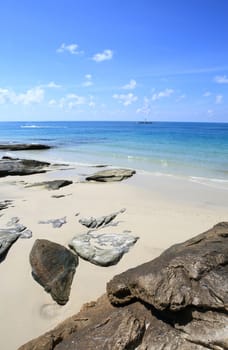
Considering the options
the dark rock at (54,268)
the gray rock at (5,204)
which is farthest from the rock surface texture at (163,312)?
the gray rock at (5,204)

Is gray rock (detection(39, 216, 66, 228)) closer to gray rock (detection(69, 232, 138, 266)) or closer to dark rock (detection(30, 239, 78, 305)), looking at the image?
gray rock (detection(69, 232, 138, 266))

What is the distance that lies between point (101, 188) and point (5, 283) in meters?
6.26

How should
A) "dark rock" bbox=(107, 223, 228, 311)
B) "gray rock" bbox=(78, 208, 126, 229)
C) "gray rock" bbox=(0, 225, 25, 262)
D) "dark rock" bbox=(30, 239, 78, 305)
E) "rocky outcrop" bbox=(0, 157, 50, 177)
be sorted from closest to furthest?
"dark rock" bbox=(107, 223, 228, 311) < "dark rock" bbox=(30, 239, 78, 305) < "gray rock" bbox=(0, 225, 25, 262) < "gray rock" bbox=(78, 208, 126, 229) < "rocky outcrop" bbox=(0, 157, 50, 177)

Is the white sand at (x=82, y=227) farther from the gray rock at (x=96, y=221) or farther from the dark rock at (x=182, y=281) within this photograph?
the dark rock at (x=182, y=281)

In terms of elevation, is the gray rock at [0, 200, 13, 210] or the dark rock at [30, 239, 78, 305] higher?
the dark rock at [30, 239, 78, 305]

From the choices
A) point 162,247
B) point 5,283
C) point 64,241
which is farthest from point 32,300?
point 162,247

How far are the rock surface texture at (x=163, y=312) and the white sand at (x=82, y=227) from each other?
85cm

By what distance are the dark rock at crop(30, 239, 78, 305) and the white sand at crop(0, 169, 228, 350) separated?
0.33 ft

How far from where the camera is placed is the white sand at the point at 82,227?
13.0 feet

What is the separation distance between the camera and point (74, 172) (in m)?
14.4

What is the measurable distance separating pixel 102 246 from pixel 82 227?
1191 millimetres

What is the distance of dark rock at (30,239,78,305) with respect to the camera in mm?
4227

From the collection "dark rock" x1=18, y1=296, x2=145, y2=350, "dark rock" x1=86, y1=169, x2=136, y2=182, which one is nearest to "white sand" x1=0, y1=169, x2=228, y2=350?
"dark rock" x1=86, y1=169, x2=136, y2=182

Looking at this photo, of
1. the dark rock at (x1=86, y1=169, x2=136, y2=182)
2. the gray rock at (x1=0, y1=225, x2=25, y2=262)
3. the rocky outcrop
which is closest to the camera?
A: the gray rock at (x1=0, y1=225, x2=25, y2=262)
